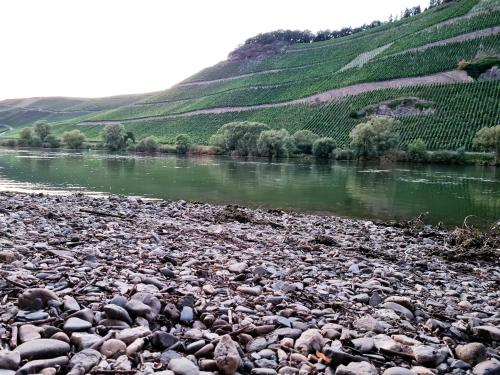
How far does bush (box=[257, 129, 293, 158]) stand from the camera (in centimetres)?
8775

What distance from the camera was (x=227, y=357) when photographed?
4262 millimetres

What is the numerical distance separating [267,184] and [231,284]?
94.0 feet

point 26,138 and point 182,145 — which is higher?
point 26,138

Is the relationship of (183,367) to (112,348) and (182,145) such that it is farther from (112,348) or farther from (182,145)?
(182,145)

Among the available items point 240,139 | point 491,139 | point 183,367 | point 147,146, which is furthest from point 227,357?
point 147,146

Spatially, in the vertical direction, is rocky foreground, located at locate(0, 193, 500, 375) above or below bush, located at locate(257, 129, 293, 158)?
below

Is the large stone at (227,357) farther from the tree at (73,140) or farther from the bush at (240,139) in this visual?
the tree at (73,140)

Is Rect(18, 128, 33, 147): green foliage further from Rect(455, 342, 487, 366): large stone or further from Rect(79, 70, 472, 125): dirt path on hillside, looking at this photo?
Rect(455, 342, 487, 366): large stone

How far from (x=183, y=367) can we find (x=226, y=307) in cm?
174

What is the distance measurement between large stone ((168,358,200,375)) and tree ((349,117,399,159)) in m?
78.8

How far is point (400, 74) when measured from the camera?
436 feet

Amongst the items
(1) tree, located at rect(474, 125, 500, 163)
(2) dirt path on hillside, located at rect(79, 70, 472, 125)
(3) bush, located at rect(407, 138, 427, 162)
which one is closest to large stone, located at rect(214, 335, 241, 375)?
(1) tree, located at rect(474, 125, 500, 163)

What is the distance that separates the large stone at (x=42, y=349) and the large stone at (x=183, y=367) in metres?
1.07

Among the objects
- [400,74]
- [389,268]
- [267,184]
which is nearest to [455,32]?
[400,74]
